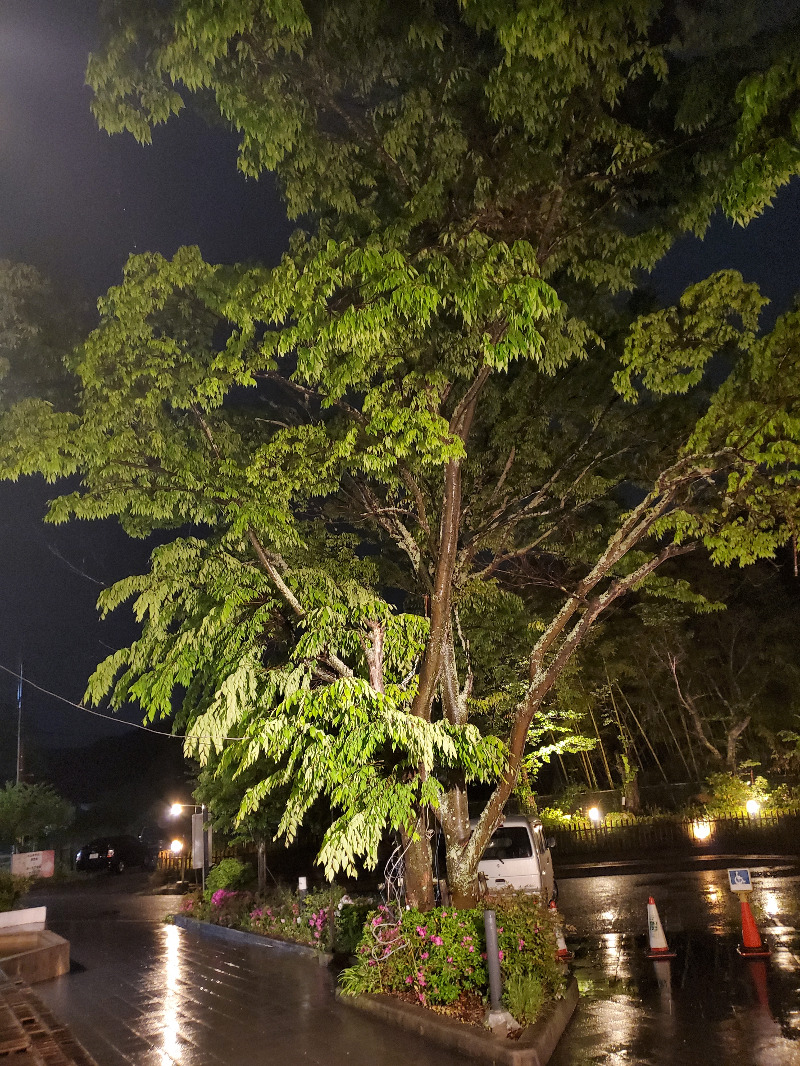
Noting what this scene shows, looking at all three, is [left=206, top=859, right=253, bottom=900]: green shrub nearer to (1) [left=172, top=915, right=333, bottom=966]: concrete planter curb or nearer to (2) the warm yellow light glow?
(1) [left=172, top=915, right=333, bottom=966]: concrete planter curb

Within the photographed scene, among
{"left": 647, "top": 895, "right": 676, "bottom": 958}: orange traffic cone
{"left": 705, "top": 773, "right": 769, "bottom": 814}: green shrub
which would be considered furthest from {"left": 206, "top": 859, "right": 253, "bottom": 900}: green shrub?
{"left": 705, "top": 773, "right": 769, "bottom": 814}: green shrub

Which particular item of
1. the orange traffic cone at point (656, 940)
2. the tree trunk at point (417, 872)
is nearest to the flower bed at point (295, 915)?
the tree trunk at point (417, 872)

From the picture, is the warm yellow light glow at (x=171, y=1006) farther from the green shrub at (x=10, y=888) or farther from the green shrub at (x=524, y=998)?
the green shrub at (x=10, y=888)

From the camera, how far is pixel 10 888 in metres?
15.1

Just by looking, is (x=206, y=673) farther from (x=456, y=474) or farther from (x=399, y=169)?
(x=399, y=169)

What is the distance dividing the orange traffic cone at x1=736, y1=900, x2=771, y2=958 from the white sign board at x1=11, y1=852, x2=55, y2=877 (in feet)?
69.6

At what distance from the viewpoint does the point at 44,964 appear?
10578mm

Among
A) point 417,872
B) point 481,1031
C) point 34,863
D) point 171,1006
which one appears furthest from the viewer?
point 34,863

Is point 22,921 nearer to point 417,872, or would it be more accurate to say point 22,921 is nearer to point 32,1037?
point 32,1037

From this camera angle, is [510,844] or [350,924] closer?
[350,924]

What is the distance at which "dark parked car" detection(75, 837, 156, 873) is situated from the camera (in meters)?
29.6

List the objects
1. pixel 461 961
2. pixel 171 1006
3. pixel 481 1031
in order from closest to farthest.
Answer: pixel 481 1031
pixel 461 961
pixel 171 1006

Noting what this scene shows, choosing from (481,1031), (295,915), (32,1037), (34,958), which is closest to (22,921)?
(34,958)

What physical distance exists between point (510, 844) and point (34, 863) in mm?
18589
